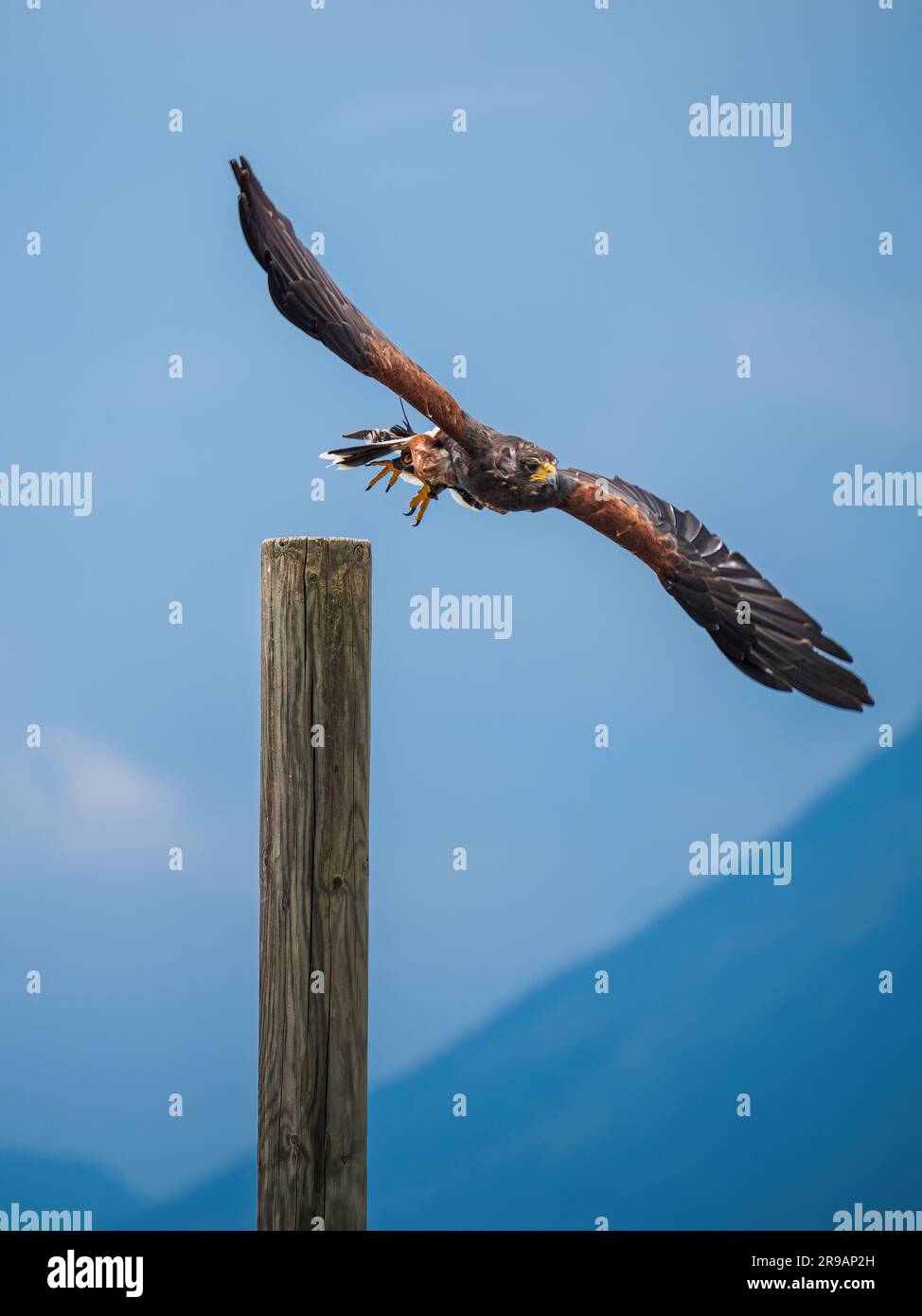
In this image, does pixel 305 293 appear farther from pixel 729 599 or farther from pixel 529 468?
pixel 729 599

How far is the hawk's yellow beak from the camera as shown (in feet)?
11.0

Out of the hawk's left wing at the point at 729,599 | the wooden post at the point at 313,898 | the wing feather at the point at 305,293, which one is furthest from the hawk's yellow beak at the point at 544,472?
the wooden post at the point at 313,898

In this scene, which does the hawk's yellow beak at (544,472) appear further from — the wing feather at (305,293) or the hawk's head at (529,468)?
the wing feather at (305,293)

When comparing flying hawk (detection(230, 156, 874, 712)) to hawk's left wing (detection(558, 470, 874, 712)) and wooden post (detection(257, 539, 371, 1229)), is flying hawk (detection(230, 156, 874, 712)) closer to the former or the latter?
hawk's left wing (detection(558, 470, 874, 712))

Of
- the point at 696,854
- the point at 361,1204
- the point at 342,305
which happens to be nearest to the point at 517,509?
the point at 342,305

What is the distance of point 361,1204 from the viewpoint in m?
2.52

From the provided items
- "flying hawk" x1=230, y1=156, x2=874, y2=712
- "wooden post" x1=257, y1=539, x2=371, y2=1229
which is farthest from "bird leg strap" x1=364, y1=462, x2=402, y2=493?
"wooden post" x1=257, y1=539, x2=371, y2=1229

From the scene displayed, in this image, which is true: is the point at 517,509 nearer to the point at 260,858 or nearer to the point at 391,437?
the point at 391,437

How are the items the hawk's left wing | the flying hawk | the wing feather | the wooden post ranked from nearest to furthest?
the wooden post → the wing feather → the flying hawk → the hawk's left wing

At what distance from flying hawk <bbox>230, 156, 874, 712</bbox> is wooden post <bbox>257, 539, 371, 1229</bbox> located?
81 centimetres

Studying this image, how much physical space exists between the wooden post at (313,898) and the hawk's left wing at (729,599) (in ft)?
4.02

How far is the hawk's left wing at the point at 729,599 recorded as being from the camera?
3566mm
